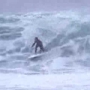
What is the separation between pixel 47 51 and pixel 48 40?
2.12ft

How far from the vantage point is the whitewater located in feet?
15.3

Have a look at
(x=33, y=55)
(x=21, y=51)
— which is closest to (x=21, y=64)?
(x=33, y=55)

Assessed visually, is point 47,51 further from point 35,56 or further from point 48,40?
point 48,40

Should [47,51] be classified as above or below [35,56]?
above

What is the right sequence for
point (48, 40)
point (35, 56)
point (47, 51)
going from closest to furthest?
point (35, 56) → point (47, 51) → point (48, 40)

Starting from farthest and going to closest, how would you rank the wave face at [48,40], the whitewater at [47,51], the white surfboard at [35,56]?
the white surfboard at [35,56]
the wave face at [48,40]
the whitewater at [47,51]

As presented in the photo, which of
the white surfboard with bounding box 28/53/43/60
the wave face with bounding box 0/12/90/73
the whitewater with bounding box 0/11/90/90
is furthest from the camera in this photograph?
the white surfboard with bounding box 28/53/43/60

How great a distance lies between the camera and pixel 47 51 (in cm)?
682

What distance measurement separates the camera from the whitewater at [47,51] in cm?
467

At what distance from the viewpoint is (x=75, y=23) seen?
26.1 ft

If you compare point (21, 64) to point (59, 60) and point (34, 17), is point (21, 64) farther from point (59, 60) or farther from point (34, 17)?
point (34, 17)

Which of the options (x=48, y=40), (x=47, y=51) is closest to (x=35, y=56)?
(x=47, y=51)

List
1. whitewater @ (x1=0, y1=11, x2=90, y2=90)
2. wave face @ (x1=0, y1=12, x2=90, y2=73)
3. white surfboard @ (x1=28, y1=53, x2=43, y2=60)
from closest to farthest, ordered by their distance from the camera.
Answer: whitewater @ (x1=0, y1=11, x2=90, y2=90) → wave face @ (x1=0, y1=12, x2=90, y2=73) → white surfboard @ (x1=28, y1=53, x2=43, y2=60)

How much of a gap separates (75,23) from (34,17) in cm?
122
